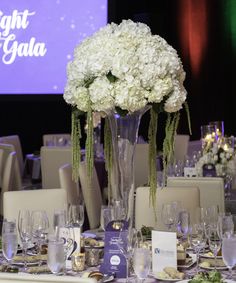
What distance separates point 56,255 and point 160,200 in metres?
1.45

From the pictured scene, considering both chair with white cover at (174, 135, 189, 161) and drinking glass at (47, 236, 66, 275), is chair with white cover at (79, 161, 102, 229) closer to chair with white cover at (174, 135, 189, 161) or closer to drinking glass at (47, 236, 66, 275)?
drinking glass at (47, 236, 66, 275)

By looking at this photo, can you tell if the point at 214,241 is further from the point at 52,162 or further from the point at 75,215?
Answer: the point at 52,162

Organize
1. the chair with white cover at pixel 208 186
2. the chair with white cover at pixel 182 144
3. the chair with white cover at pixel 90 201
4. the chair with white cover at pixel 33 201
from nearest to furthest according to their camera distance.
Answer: the chair with white cover at pixel 33 201 → the chair with white cover at pixel 208 186 → the chair with white cover at pixel 90 201 → the chair with white cover at pixel 182 144

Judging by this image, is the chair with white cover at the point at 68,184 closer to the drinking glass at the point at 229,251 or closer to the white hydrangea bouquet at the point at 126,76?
the white hydrangea bouquet at the point at 126,76

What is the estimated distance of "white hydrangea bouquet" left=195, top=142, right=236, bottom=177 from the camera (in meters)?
4.89

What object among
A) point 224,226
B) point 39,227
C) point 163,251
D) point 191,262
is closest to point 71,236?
point 39,227

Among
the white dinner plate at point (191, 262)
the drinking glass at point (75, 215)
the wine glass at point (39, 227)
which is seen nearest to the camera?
the white dinner plate at point (191, 262)

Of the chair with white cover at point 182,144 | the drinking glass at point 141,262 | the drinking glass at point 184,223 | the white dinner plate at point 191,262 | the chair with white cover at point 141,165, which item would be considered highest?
the chair with white cover at point 182,144

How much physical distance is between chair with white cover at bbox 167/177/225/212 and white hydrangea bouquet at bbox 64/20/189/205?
1.50 meters

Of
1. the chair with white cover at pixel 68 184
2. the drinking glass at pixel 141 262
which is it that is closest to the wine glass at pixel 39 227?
the drinking glass at pixel 141 262

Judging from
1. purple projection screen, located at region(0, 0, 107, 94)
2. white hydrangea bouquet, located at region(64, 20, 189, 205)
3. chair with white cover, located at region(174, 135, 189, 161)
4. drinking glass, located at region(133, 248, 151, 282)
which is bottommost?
drinking glass, located at region(133, 248, 151, 282)

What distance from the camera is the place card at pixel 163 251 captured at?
2617 mm

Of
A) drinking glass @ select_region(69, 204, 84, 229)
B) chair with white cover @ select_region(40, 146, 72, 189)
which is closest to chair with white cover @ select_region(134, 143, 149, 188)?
chair with white cover @ select_region(40, 146, 72, 189)

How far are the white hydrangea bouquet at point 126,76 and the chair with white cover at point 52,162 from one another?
3.79m
